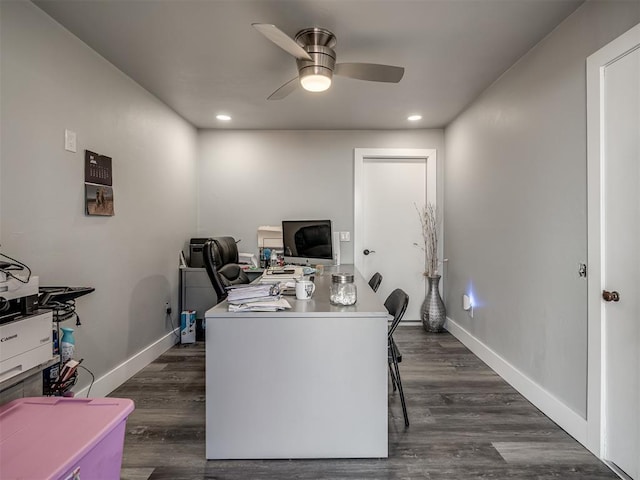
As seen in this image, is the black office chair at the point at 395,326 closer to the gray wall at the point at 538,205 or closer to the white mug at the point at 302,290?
the white mug at the point at 302,290

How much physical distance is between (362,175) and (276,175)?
106 cm

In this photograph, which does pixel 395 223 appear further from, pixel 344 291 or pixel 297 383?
pixel 297 383

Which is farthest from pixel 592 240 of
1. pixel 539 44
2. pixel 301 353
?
pixel 301 353

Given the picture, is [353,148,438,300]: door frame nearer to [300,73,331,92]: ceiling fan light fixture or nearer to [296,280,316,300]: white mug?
[300,73,331,92]: ceiling fan light fixture

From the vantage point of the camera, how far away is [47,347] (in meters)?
1.42

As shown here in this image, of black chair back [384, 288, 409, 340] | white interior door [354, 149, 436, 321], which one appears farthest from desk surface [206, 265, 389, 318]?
white interior door [354, 149, 436, 321]

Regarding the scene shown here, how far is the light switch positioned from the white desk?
1.46 m

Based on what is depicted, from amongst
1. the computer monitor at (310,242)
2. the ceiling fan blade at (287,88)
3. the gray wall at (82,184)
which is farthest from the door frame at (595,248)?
the gray wall at (82,184)

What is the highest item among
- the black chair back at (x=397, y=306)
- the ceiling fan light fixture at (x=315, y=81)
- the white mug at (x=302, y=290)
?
the ceiling fan light fixture at (x=315, y=81)

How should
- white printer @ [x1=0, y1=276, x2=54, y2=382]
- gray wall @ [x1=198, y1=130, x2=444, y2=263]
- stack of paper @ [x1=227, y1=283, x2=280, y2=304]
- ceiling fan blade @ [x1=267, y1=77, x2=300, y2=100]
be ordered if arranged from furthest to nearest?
1. gray wall @ [x1=198, y1=130, x2=444, y2=263]
2. ceiling fan blade @ [x1=267, y1=77, x2=300, y2=100]
3. stack of paper @ [x1=227, y1=283, x2=280, y2=304]
4. white printer @ [x1=0, y1=276, x2=54, y2=382]

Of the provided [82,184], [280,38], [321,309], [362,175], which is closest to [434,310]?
[362,175]

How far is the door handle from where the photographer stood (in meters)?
1.67

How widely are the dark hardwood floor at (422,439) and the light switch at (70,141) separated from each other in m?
1.74

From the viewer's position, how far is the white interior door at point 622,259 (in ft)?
5.17
